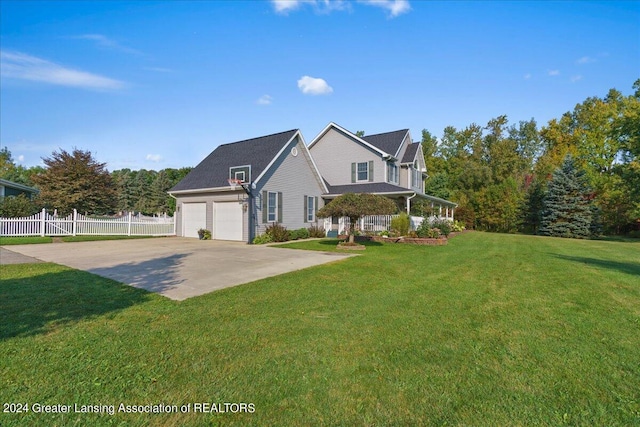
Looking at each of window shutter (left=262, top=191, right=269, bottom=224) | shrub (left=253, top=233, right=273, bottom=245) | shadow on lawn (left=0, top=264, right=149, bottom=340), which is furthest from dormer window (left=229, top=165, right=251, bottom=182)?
shadow on lawn (left=0, top=264, right=149, bottom=340)

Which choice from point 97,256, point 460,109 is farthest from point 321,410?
point 460,109

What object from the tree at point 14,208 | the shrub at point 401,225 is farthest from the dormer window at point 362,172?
the tree at point 14,208

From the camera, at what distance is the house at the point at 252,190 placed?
54.5 feet

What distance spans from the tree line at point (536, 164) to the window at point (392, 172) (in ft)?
41.8

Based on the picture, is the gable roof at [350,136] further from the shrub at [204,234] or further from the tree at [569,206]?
the tree at [569,206]

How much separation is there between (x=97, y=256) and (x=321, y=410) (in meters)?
11.1

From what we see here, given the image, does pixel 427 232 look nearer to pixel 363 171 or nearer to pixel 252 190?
pixel 363 171

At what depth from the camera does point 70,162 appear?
23.4 m

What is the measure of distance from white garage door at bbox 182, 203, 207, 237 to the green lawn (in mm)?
12623

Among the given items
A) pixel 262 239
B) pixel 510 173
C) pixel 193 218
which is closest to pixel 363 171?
pixel 262 239

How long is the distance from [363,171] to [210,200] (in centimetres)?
1020

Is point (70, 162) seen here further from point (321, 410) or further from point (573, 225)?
point (573, 225)

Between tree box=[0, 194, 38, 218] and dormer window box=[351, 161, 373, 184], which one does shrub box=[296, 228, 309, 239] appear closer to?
dormer window box=[351, 161, 373, 184]

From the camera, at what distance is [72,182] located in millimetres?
23422
